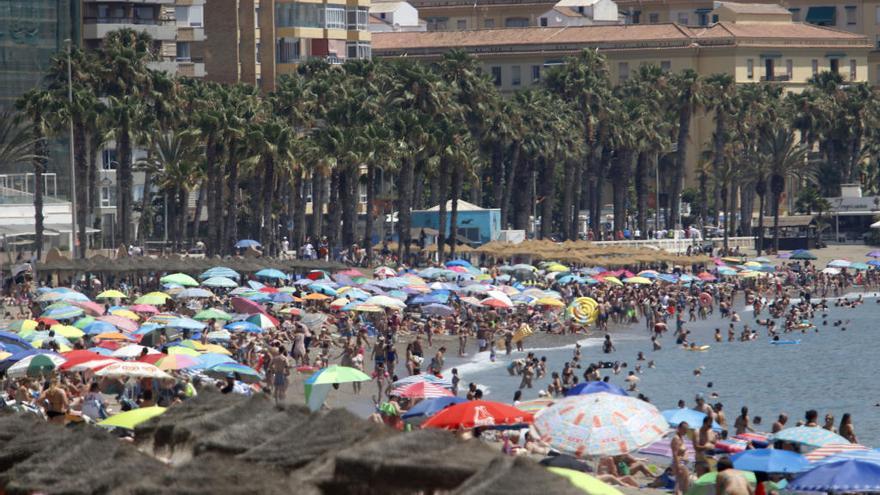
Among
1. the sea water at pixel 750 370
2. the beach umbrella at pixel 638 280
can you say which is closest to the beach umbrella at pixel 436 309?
the sea water at pixel 750 370

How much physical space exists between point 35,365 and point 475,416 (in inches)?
397

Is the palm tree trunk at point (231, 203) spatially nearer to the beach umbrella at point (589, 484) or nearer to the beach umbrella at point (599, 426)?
the beach umbrella at point (599, 426)

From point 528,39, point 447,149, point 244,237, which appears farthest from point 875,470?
point 528,39

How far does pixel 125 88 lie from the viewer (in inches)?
2687

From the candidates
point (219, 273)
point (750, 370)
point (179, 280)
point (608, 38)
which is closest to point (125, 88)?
point (219, 273)

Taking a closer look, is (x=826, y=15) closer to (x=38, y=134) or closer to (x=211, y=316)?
(x=38, y=134)

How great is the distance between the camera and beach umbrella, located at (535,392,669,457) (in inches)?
901

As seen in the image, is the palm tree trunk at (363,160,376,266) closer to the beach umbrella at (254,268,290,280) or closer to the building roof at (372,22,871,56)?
the beach umbrella at (254,268,290,280)

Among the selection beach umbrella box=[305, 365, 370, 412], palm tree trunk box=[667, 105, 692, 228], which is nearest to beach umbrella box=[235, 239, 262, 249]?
palm tree trunk box=[667, 105, 692, 228]

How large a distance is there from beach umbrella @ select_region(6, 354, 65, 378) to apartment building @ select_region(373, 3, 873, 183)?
82712mm

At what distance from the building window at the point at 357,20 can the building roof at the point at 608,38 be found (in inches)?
558

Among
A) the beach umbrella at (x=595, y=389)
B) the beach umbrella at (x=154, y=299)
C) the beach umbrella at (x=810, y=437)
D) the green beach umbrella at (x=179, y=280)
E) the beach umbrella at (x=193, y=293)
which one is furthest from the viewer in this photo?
the green beach umbrella at (x=179, y=280)

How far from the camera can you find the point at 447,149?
7156 cm

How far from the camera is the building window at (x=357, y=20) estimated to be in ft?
325
